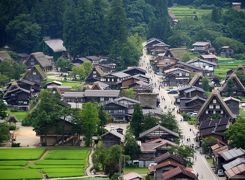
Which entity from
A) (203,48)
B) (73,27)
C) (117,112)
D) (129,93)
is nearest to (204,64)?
(203,48)

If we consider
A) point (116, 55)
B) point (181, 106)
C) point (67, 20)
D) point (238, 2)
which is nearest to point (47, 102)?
point (181, 106)

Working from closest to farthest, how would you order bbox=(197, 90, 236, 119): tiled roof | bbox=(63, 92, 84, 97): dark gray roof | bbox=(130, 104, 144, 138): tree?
bbox=(130, 104, 144, 138): tree < bbox=(197, 90, 236, 119): tiled roof < bbox=(63, 92, 84, 97): dark gray roof

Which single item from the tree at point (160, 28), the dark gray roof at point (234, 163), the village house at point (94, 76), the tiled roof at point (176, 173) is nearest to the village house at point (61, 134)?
the tiled roof at point (176, 173)

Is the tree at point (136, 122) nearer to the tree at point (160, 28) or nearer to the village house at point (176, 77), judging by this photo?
the village house at point (176, 77)

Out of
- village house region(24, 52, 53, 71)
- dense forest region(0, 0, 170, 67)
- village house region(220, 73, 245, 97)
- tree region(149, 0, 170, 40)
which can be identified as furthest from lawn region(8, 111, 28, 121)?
tree region(149, 0, 170, 40)

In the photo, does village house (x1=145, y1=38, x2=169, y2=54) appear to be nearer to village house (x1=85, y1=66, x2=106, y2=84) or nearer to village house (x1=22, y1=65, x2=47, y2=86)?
village house (x1=85, y1=66, x2=106, y2=84)

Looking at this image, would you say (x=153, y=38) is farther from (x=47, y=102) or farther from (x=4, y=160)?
(x=4, y=160)

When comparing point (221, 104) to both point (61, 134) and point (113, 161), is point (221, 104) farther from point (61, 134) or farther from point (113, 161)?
point (113, 161)
